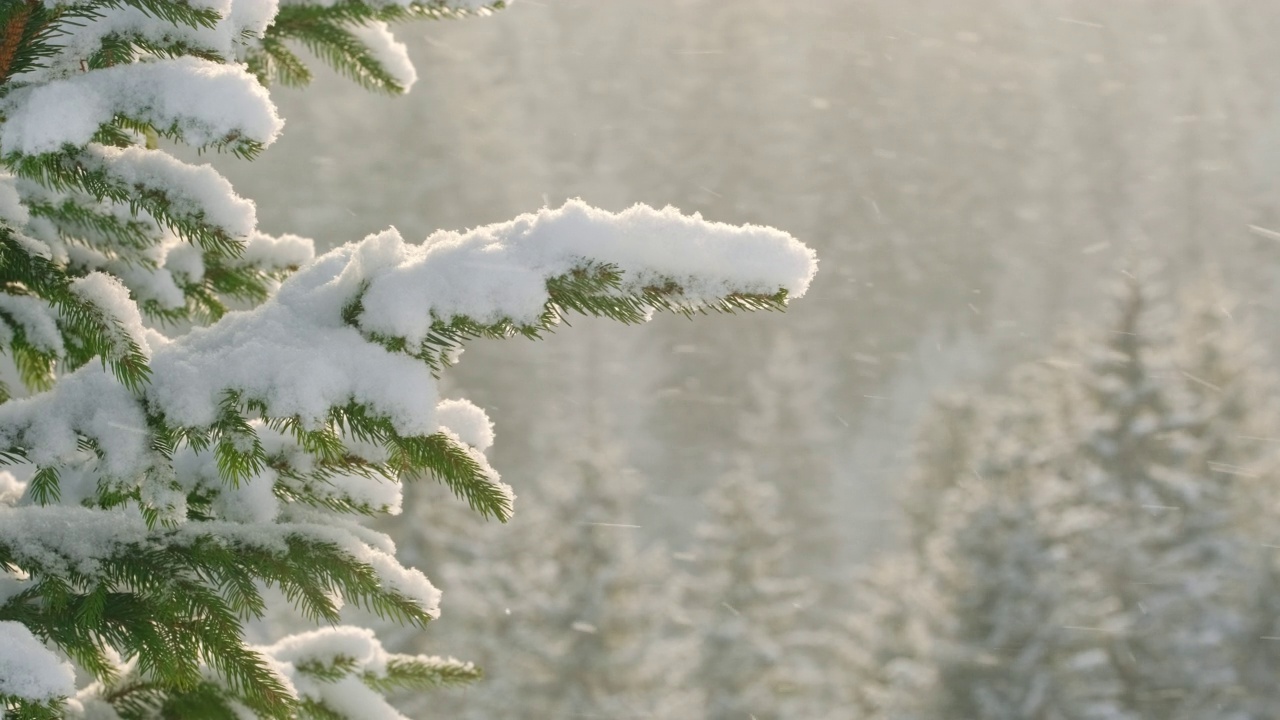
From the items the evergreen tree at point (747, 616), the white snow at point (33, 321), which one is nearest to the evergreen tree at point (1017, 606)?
the evergreen tree at point (747, 616)

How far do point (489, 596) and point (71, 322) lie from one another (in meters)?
15.3

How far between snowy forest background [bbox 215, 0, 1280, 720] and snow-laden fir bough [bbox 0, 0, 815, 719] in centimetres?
1467

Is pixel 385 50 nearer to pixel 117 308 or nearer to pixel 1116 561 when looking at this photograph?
pixel 117 308

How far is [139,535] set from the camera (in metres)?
1.86

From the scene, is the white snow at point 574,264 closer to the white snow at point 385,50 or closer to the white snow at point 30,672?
the white snow at point 30,672

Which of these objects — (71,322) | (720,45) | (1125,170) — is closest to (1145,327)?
(71,322)

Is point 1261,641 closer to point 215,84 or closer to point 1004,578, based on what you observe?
point 1004,578

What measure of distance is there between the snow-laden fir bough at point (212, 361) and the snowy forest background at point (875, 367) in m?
14.7

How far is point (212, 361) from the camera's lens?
63.1 inches

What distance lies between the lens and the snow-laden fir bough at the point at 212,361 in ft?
4.75

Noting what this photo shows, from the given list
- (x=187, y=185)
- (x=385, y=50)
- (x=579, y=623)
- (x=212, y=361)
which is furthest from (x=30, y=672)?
(x=579, y=623)

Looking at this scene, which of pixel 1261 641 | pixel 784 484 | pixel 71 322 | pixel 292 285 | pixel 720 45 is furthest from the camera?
pixel 720 45

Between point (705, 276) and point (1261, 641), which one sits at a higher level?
point (705, 276)

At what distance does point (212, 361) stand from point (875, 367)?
49389 mm
